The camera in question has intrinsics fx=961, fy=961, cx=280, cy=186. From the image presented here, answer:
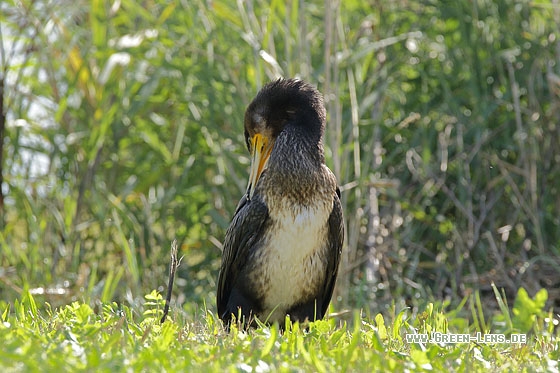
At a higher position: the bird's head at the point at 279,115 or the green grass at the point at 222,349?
the bird's head at the point at 279,115

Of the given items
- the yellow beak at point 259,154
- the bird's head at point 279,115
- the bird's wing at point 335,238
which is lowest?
the bird's wing at point 335,238

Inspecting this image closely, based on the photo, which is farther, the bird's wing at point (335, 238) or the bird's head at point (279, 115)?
the bird's head at point (279, 115)

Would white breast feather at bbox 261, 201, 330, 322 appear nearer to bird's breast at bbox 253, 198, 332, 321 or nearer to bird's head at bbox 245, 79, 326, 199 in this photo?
bird's breast at bbox 253, 198, 332, 321

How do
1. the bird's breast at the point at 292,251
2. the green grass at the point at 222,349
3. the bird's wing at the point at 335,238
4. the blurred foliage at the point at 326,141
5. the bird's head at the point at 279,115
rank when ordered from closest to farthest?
the green grass at the point at 222,349
the bird's breast at the point at 292,251
the bird's wing at the point at 335,238
the bird's head at the point at 279,115
the blurred foliage at the point at 326,141

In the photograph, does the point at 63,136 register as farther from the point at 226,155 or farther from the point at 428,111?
the point at 428,111

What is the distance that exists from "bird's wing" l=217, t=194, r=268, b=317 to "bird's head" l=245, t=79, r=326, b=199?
10cm

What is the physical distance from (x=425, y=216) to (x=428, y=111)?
717 mm

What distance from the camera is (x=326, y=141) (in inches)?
234

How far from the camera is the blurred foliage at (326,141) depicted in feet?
20.4

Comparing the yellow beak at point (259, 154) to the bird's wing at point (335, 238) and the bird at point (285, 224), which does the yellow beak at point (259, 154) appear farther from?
the bird's wing at point (335, 238)

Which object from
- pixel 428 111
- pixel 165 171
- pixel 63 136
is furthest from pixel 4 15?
pixel 428 111

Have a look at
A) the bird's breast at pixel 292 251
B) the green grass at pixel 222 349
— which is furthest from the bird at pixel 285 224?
the green grass at pixel 222 349

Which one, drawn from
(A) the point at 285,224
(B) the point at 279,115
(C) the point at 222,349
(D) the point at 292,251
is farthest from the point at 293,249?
(C) the point at 222,349

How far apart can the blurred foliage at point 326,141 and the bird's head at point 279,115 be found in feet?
2.68
